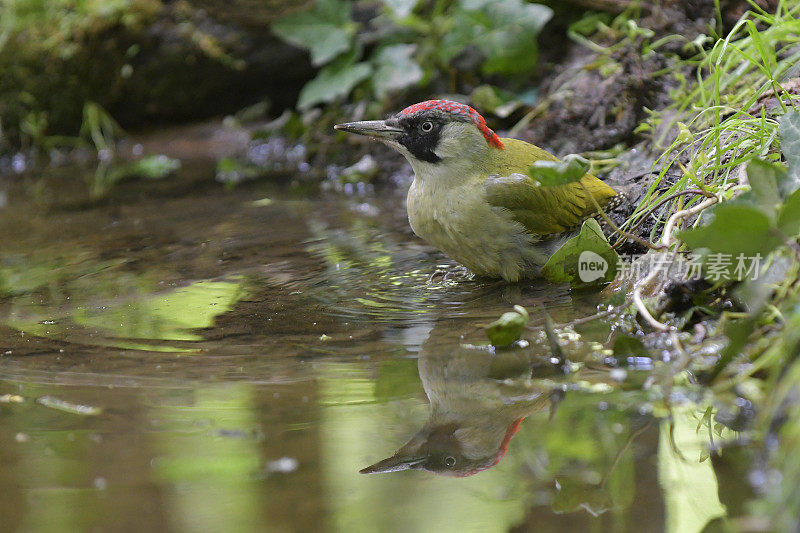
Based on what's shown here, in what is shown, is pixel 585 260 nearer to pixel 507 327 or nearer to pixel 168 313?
pixel 507 327

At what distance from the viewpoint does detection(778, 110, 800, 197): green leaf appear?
2816mm

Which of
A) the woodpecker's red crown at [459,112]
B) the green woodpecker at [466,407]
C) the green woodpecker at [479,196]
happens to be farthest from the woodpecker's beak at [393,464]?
the woodpecker's red crown at [459,112]

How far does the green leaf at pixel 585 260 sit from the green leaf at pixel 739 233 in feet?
2.91

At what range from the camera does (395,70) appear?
264 inches

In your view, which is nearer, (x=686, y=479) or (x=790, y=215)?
(x=686, y=479)

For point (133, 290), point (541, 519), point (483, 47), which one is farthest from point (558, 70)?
point (541, 519)

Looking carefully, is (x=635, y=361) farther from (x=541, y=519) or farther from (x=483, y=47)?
(x=483, y=47)

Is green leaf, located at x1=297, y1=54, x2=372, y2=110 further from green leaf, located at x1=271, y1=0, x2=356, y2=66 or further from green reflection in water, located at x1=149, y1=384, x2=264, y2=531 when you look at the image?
green reflection in water, located at x1=149, y1=384, x2=264, y2=531

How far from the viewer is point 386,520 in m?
2.01

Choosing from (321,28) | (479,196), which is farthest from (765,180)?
(321,28)

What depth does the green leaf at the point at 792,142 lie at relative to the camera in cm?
282

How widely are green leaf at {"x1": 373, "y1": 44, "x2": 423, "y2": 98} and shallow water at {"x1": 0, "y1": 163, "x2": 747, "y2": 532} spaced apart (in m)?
2.52

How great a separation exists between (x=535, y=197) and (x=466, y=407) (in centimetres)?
153

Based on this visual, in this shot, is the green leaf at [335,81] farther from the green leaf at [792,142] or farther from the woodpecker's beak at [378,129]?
the green leaf at [792,142]
